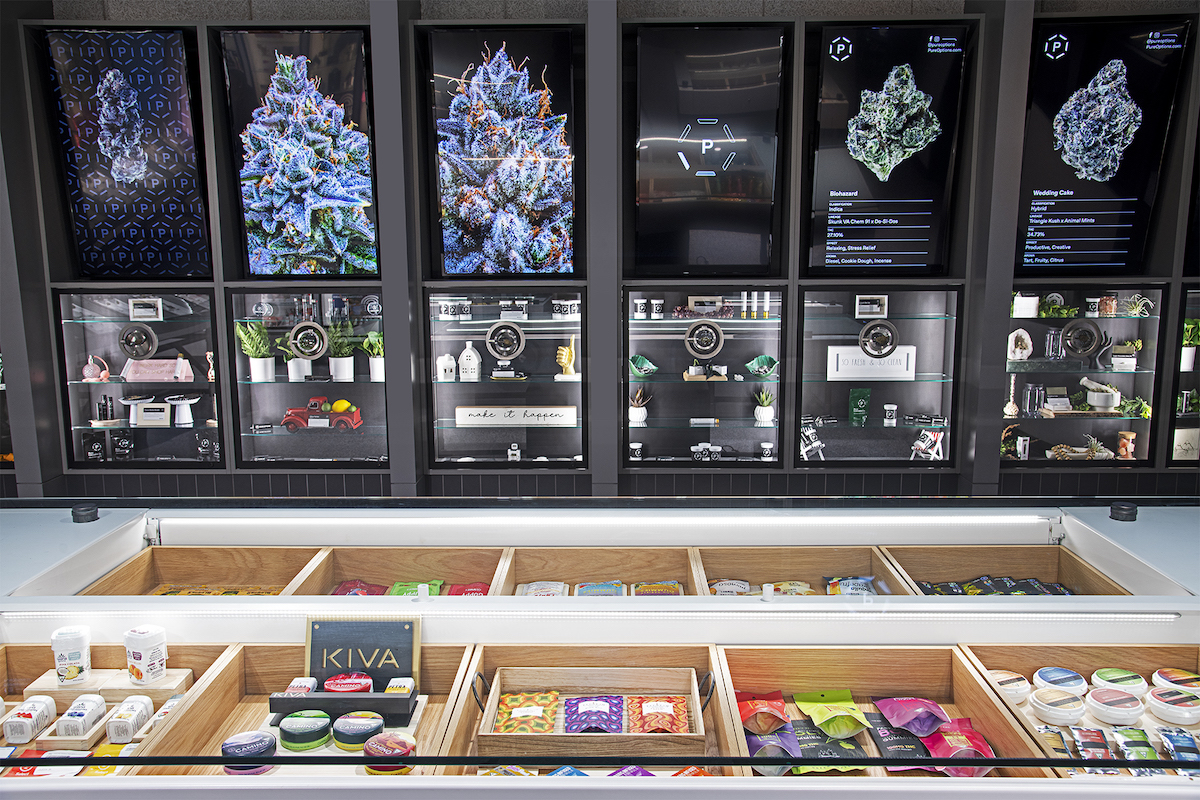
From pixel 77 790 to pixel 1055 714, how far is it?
64.3 inches

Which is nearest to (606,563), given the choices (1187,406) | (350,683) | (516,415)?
(350,683)

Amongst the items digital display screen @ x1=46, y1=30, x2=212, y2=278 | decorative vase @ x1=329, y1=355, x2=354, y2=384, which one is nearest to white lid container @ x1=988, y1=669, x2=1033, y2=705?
decorative vase @ x1=329, y1=355, x2=354, y2=384

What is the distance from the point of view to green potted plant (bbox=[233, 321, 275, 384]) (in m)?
4.05

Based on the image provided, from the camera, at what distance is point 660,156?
3898 millimetres

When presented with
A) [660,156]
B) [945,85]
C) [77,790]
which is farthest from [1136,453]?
[77,790]

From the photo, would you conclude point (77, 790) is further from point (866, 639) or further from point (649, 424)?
point (649, 424)

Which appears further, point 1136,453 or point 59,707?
point 1136,453

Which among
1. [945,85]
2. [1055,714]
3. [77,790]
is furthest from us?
[945,85]

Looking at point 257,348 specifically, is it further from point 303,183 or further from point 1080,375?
point 1080,375

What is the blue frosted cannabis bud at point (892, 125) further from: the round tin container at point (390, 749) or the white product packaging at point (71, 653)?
the white product packaging at point (71, 653)

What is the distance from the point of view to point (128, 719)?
138cm

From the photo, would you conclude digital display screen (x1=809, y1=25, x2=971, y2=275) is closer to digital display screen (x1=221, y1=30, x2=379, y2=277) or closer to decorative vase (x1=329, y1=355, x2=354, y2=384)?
digital display screen (x1=221, y1=30, x2=379, y2=277)

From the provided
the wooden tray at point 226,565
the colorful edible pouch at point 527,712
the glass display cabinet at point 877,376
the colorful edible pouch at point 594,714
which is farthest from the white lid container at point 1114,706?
the glass display cabinet at point 877,376

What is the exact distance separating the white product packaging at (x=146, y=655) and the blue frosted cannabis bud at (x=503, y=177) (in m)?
2.77
